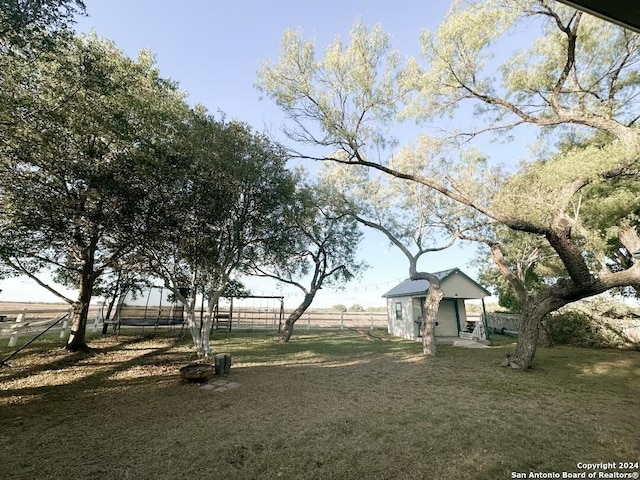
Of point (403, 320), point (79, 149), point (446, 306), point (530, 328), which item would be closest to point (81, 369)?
point (79, 149)

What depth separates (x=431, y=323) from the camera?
1187 centimetres

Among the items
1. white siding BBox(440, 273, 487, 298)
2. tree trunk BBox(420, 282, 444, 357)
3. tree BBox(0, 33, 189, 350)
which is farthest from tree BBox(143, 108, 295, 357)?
white siding BBox(440, 273, 487, 298)

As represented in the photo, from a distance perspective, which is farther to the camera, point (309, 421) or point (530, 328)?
point (530, 328)

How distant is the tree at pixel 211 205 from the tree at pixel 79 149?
75 centimetres

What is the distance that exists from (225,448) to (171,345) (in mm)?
9795

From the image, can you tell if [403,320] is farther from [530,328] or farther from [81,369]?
[81,369]

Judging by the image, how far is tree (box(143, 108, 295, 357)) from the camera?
26.7ft

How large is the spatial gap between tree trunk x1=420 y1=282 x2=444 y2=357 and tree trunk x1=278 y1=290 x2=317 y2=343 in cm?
621

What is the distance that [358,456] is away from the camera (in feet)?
11.8

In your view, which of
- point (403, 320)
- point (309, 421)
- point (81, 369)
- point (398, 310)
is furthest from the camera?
point (398, 310)

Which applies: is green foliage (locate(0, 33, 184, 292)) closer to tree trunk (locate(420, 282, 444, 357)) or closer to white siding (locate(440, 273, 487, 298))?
tree trunk (locate(420, 282, 444, 357))

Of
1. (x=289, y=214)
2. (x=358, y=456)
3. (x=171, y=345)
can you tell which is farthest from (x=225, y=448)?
(x=171, y=345)

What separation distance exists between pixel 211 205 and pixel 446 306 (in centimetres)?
1574

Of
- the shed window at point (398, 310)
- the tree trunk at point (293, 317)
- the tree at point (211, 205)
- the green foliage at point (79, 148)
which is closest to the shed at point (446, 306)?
the shed window at point (398, 310)
